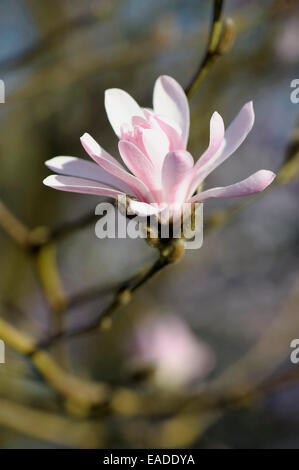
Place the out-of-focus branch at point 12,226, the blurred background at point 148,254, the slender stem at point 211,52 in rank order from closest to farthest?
1. the slender stem at point 211,52
2. the out-of-focus branch at point 12,226
3. the blurred background at point 148,254

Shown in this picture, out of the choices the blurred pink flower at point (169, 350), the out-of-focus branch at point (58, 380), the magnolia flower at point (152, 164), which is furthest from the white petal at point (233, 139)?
the blurred pink flower at point (169, 350)

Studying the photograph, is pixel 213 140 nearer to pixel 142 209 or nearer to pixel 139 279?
pixel 142 209

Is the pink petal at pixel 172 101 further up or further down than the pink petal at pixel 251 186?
further up

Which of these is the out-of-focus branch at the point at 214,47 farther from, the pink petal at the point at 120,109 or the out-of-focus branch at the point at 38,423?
the out-of-focus branch at the point at 38,423

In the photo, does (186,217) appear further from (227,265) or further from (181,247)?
(227,265)

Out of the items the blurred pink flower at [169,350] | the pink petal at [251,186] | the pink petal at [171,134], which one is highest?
the blurred pink flower at [169,350]

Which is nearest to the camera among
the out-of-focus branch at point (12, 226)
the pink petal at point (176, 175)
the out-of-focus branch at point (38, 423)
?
the pink petal at point (176, 175)

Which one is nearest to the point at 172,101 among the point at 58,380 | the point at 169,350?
the point at 58,380
